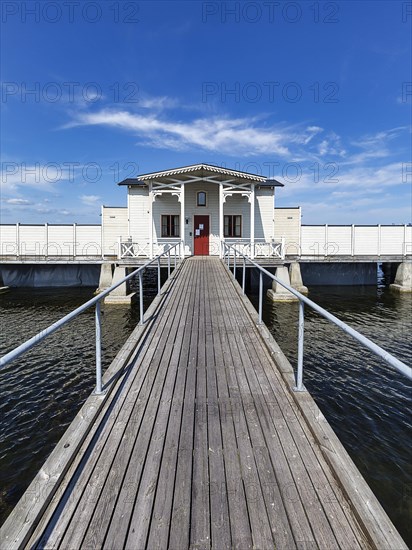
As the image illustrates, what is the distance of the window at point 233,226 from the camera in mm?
19000

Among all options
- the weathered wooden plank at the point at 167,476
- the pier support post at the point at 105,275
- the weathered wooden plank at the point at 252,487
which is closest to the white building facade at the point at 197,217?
the pier support post at the point at 105,275

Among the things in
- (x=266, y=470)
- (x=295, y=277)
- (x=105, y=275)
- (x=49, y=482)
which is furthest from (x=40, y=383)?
(x=295, y=277)

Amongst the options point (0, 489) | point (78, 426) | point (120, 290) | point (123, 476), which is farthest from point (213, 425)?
point (120, 290)

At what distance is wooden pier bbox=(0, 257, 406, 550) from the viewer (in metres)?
1.93

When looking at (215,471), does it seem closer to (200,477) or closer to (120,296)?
(200,477)

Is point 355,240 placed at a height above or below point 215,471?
above

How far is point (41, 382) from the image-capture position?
700 cm

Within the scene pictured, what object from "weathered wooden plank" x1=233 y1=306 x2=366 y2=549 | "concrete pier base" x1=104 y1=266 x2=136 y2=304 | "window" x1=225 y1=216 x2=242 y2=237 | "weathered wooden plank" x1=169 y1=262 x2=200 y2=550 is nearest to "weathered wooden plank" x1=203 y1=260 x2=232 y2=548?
"weathered wooden plank" x1=169 y1=262 x2=200 y2=550

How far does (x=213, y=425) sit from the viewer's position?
3008mm

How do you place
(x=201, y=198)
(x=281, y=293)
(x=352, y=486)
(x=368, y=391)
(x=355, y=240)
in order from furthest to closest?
(x=355, y=240), (x=201, y=198), (x=281, y=293), (x=368, y=391), (x=352, y=486)

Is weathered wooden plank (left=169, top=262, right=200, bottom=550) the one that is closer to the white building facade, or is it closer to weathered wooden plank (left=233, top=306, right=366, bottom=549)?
weathered wooden plank (left=233, top=306, right=366, bottom=549)

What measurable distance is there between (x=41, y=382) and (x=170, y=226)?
43.2 ft

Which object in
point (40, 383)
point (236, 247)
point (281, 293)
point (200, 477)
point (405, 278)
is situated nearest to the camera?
point (200, 477)

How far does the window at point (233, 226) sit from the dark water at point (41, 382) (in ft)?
25.4
